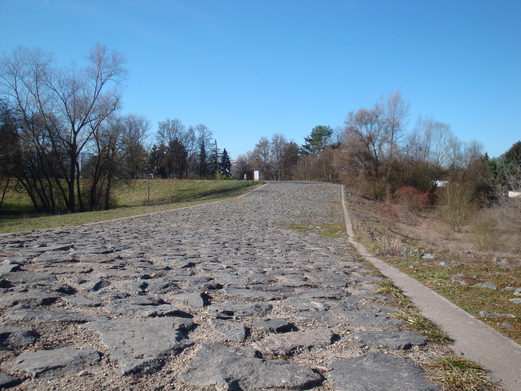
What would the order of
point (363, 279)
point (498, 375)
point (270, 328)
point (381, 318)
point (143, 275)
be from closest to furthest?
point (498, 375) < point (270, 328) < point (381, 318) < point (143, 275) < point (363, 279)

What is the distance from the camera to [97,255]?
7.25 m

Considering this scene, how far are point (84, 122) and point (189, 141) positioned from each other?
46.3m

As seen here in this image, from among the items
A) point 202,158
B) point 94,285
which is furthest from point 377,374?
point 202,158

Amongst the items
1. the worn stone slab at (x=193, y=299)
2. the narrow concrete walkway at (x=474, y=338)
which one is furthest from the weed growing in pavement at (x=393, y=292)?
the worn stone slab at (x=193, y=299)

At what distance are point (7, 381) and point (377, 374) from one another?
92.7 inches

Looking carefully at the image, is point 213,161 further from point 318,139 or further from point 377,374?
point 377,374

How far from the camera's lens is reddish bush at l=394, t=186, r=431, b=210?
113 feet

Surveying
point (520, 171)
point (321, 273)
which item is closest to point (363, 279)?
point (321, 273)

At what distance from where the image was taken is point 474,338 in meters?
3.71

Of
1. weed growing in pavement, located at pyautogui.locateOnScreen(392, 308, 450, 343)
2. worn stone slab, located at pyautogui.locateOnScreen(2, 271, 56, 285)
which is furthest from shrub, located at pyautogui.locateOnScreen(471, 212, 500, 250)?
worn stone slab, located at pyautogui.locateOnScreen(2, 271, 56, 285)

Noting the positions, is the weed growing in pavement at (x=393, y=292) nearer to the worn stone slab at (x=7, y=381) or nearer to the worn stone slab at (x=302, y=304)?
the worn stone slab at (x=302, y=304)

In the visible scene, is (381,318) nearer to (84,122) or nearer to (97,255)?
(97,255)

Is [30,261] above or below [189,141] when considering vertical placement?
below

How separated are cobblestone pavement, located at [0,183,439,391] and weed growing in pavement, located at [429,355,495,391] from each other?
12cm
